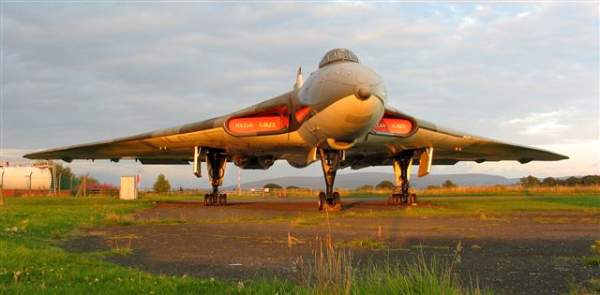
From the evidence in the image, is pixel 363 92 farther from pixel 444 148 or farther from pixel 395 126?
pixel 444 148

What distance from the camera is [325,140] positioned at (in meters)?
14.9

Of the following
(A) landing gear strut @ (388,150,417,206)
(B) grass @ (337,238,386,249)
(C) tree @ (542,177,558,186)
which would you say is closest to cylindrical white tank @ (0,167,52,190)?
(A) landing gear strut @ (388,150,417,206)

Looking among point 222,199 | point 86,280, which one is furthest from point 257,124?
point 86,280

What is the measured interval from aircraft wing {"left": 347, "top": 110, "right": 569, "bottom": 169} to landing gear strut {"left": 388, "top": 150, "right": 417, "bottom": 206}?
526 mm

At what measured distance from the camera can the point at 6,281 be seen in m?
4.67

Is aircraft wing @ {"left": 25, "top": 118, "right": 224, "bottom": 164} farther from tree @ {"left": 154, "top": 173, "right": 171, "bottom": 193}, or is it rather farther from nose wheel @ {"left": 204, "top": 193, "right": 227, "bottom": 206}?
tree @ {"left": 154, "top": 173, "right": 171, "bottom": 193}

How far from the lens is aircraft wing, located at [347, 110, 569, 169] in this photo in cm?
1747

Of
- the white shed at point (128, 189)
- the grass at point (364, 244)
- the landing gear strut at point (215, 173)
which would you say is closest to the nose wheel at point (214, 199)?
the landing gear strut at point (215, 173)

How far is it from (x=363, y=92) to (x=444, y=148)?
931 centimetres

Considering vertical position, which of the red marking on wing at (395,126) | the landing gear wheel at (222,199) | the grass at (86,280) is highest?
the red marking on wing at (395,126)

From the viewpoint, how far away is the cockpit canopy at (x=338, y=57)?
15102 mm

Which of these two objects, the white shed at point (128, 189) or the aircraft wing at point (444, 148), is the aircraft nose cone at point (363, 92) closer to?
the aircraft wing at point (444, 148)

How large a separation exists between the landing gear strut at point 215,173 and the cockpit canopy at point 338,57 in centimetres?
713

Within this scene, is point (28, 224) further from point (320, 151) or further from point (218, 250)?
point (320, 151)
